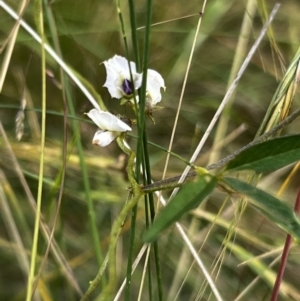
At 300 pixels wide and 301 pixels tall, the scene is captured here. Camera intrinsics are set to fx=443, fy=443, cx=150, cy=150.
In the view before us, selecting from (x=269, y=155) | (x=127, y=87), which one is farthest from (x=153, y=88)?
(x=269, y=155)

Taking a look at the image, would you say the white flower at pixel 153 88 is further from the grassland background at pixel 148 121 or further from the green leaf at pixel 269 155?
the grassland background at pixel 148 121

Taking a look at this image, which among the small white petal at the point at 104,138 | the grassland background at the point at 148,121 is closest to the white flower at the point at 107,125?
the small white petal at the point at 104,138

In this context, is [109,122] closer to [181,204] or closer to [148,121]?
[181,204]

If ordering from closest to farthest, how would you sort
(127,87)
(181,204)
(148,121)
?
(181,204)
(127,87)
(148,121)

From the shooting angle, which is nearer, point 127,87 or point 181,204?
point 181,204

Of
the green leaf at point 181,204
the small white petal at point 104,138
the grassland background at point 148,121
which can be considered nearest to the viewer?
the green leaf at point 181,204

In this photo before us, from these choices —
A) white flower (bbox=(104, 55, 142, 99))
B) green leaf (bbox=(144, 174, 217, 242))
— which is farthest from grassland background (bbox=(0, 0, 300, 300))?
green leaf (bbox=(144, 174, 217, 242))

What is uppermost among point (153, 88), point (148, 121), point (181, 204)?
point (148, 121)
